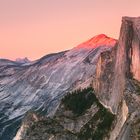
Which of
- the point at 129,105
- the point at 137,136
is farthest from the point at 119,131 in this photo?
the point at 137,136

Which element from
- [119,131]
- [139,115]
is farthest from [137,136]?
[119,131]

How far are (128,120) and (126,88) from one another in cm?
2122

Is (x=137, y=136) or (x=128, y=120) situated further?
(x=128, y=120)

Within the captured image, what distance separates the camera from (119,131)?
18875 centimetres

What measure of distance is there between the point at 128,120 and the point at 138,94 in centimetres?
1410

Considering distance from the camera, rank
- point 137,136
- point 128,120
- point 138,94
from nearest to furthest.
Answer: point 137,136 → point 128,120 → point 138,94

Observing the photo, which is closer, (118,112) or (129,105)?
(129,105)

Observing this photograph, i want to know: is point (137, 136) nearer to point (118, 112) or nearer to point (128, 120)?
point (128, 120)

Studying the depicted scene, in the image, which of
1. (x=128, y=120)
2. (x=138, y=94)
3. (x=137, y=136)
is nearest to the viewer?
(x=137, y=136)

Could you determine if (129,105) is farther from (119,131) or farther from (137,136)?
(137,136)

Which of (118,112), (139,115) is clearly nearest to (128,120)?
(139,115)

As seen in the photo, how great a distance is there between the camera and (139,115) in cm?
17575

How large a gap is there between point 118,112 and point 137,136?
33507 millimetres

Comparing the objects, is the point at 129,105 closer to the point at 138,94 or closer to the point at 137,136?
the point at 138,94
